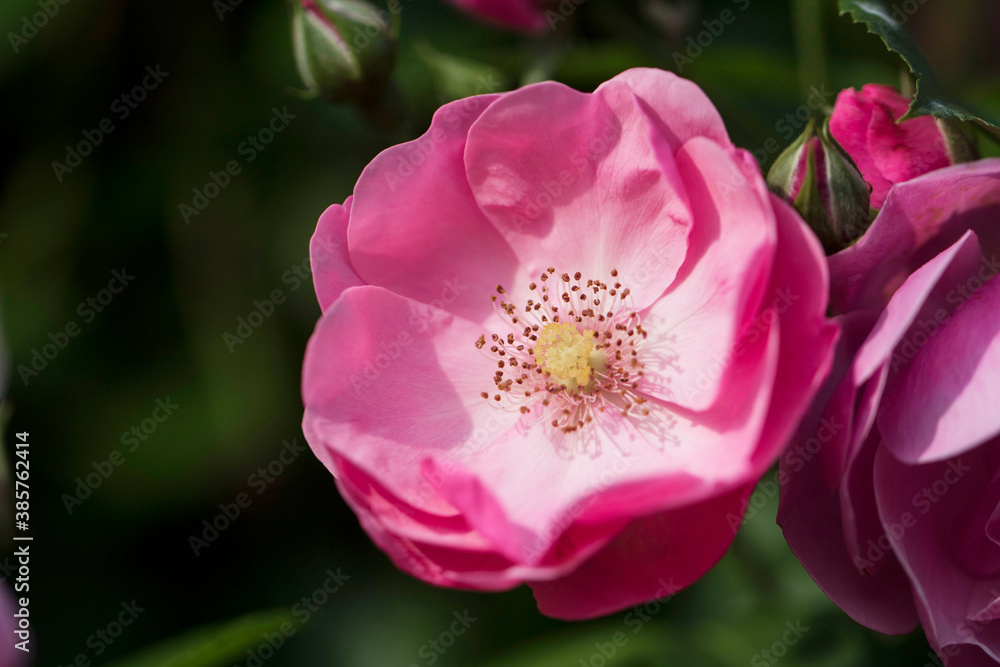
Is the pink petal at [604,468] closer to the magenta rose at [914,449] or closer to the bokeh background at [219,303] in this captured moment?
the magenta rose at [914,449]

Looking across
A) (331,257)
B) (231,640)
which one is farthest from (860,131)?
(231,640)

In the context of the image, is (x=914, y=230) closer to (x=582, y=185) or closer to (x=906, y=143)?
(x=906, y=143)

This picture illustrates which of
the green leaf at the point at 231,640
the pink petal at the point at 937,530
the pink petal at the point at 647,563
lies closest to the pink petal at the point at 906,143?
the pink petal at the point at 937,530

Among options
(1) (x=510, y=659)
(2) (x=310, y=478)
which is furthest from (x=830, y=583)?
(2) (x=310, y=478)

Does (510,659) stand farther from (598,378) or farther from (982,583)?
(982,583)

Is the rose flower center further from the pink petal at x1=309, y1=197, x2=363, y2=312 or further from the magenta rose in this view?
the magenta rose

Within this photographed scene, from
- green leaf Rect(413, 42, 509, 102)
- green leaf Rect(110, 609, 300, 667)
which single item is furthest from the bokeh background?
green leaf Rect(110, 609, 300, 667)
